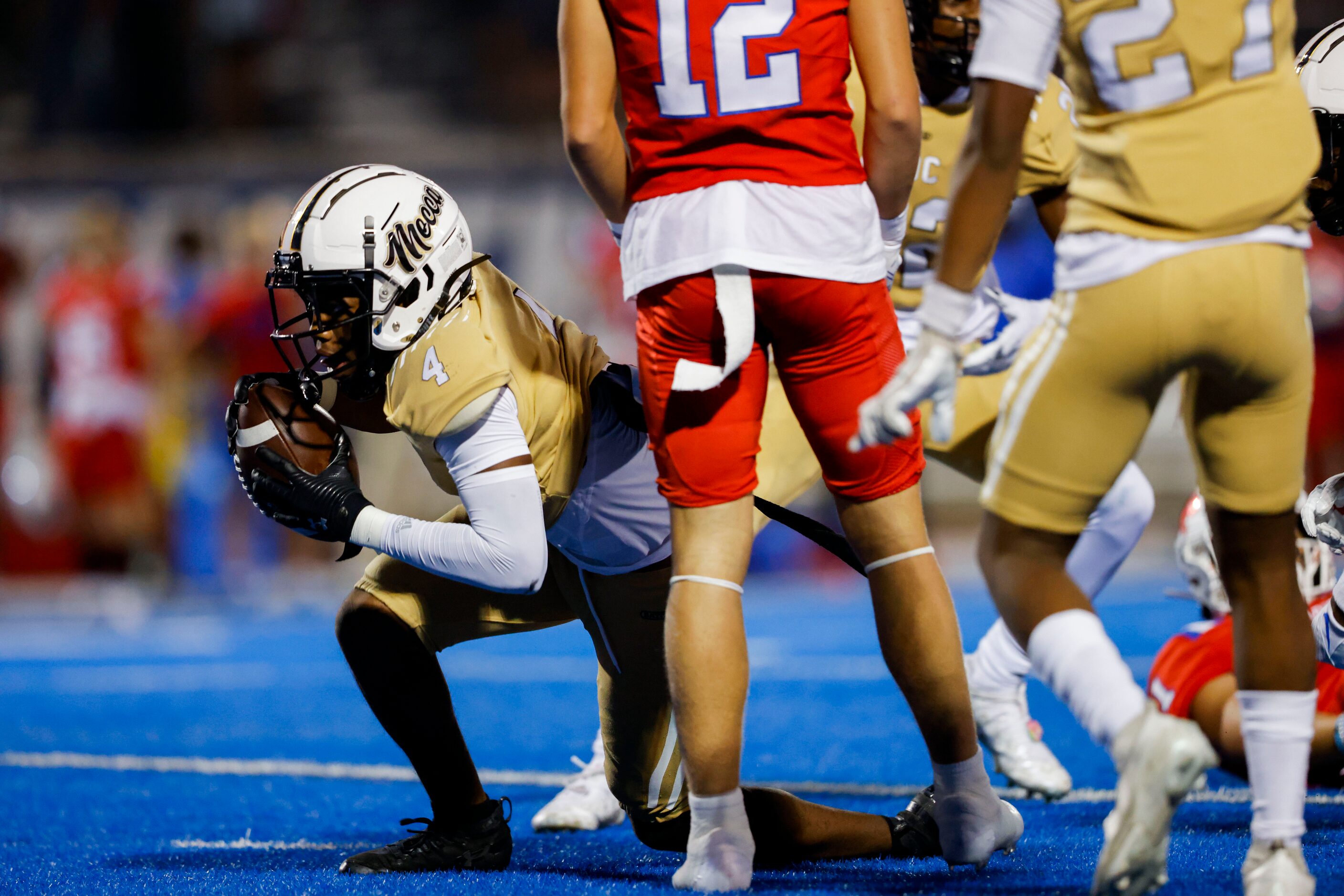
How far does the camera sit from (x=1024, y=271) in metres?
10.3

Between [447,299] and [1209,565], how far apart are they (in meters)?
2.05

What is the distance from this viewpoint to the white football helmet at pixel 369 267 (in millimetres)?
3070

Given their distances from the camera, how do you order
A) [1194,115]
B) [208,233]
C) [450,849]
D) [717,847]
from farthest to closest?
[208,233] → [450,849] → [717,847] → [1194,115]

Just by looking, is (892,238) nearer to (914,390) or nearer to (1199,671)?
(914,390)

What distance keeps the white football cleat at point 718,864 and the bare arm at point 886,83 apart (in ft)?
3.88

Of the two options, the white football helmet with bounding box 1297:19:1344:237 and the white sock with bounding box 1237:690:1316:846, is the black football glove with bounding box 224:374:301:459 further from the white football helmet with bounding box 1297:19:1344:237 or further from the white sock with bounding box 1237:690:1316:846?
the white football helmet with bounding box 1297:19:1344:237

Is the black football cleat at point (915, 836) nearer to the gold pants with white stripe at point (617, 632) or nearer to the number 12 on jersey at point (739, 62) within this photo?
the gold pants with white stripe at point (617, 632)

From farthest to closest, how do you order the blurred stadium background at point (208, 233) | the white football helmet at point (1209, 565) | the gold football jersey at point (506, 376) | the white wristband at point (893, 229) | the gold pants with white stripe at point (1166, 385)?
the blurred stadium background at point (208, 233)
the white football helmet at point (1209, 565)
the white wristband at point (893, 229)
the gold football jersey at point (506, 376)
the gold pants with white stripe at point (1166, 385)

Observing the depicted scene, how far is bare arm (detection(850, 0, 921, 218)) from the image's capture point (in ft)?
9.30

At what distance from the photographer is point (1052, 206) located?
13.1ft

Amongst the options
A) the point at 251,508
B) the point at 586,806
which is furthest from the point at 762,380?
the point at 251,508

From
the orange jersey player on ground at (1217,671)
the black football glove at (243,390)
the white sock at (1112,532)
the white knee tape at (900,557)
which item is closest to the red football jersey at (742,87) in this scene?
the white knee tape at (900,557)

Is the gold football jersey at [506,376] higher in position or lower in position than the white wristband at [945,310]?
lower

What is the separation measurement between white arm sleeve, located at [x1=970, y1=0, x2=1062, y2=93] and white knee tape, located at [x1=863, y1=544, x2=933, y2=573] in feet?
2.83
